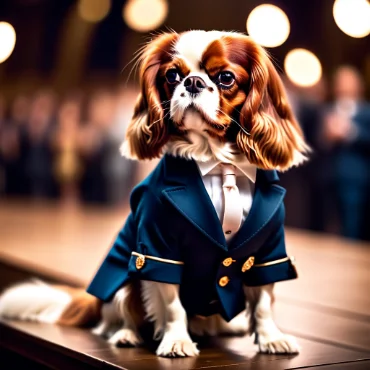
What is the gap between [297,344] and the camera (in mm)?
2170

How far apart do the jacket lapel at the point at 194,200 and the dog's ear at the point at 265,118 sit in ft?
0.49

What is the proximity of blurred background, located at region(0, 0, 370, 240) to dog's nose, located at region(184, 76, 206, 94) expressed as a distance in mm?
274

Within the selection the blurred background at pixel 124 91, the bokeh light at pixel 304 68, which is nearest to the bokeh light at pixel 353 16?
the blurred background at pixel 124 91

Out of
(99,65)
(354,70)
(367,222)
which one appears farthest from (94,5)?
(367,222)

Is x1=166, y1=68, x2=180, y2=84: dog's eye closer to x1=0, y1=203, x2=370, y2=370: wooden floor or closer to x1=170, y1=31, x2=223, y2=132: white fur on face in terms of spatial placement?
x1=170, y1=31, x2=223, y2=132: white fur on face

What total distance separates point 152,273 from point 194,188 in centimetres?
24

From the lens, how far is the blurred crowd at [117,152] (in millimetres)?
5230

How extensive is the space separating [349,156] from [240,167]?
340 centimetres

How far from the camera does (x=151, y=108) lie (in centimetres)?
204

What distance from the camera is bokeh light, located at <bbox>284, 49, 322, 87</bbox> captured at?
12.8 feet

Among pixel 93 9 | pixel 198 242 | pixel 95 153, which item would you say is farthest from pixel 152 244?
pixel 95 153

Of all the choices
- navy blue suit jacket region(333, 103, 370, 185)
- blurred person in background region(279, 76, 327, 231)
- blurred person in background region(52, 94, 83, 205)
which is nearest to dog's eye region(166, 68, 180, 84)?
blurred person in background region(279, 76, 327, 231)

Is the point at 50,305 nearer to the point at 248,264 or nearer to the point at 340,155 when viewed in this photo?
the point at 248,264

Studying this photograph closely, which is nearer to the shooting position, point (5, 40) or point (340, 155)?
point (5, 40)
